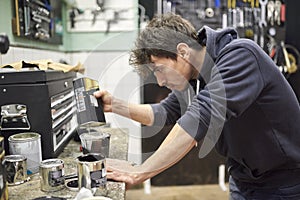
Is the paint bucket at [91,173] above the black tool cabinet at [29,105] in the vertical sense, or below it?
below

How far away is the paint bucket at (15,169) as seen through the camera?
919 mm

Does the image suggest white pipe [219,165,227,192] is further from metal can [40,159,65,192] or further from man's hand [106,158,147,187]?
metal can [40,159,65,192]

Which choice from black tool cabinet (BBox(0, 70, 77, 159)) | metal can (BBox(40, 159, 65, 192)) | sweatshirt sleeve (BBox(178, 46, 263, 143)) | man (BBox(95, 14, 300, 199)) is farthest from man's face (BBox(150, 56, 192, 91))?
metal can (BBox(40, 159, 65, 192))

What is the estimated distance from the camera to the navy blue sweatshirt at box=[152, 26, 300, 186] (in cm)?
88

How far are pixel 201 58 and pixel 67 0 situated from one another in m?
1.58

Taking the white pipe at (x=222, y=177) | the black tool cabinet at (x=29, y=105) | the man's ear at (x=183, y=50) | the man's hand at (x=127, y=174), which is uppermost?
the man's ear at (x=183, y=50)

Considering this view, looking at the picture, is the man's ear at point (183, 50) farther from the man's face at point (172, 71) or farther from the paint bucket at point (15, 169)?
the paint bucket at point (15, 169)

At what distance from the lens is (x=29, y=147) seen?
984 millimetres

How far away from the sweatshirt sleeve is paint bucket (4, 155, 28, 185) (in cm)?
47

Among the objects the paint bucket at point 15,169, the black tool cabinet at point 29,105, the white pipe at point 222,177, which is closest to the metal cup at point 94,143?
the black tool cabinet at point 29,105

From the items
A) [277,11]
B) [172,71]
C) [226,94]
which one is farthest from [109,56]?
[226,94]

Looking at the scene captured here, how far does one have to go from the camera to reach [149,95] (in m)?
2.57

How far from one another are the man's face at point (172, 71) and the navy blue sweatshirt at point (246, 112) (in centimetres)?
6

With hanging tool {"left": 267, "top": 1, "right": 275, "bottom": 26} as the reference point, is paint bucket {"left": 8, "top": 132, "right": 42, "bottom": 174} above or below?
below
